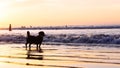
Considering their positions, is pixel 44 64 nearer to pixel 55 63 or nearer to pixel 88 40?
pixel 55 63

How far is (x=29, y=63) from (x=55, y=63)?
1.20m

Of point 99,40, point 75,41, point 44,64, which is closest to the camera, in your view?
point 44,64

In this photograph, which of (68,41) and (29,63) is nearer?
(29,63)

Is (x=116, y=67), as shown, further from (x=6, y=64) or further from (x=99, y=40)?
(x=99, y=40)

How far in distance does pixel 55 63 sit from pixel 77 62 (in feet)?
3.33

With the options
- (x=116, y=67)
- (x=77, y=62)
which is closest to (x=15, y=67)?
(x=77, y=62)

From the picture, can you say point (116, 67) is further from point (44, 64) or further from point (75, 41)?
point (75, 41)

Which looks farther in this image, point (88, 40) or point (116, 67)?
point (88, 40)

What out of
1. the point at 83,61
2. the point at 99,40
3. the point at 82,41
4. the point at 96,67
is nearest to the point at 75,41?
the point at 82,41

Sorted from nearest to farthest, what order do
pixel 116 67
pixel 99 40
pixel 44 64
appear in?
1. pixel 116 67
2. pixel 44 64
3. pixel 99 40

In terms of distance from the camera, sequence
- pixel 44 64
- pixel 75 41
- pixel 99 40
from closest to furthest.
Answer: pixel 44 64 < pixel 99 40 < pixel 75 41

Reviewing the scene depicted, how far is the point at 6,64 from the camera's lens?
640 inches

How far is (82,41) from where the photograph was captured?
107 feet

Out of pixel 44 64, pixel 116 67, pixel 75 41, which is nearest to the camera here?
pixel 116 67
